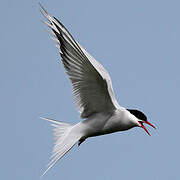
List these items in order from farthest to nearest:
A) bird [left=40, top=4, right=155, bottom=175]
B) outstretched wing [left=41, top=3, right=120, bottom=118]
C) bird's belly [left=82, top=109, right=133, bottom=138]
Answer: bird's belly [left=82, top=109, right=133, bottom=138], bird [left=40, top=4, right=155, bottom=175], outstretched wing [left=41, top=3, right=120, bottom=118]

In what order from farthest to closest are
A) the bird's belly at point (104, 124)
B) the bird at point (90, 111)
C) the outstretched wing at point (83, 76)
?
the bird's belly at point (104, 124), the bird at point (90, 111), the outstretched wing at point (83, 76)

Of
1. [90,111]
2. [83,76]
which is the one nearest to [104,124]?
[90,111]

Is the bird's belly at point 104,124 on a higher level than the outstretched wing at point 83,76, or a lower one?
lower

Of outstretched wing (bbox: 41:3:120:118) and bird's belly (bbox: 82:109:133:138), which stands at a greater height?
outstretched wing (bbox: 41:3:120:118)

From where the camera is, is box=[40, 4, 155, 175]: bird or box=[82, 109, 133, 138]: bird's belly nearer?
box=[40, 4, 155, 175]: bird

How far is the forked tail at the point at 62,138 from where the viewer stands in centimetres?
574

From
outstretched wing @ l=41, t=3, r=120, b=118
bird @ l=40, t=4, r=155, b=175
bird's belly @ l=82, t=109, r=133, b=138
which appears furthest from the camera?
bird's belly @ l=82, t=109, r=133, b=138

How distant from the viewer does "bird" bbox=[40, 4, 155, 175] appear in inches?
210

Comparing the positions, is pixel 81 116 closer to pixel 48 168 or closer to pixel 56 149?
pixel 56 149

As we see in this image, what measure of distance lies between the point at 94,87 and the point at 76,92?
347 mm

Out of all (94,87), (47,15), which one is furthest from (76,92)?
(47,15)

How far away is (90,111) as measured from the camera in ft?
19.7

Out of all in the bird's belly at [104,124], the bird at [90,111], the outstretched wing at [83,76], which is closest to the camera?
the outstretched wing at [83,76]

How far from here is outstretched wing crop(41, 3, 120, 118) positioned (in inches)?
190
